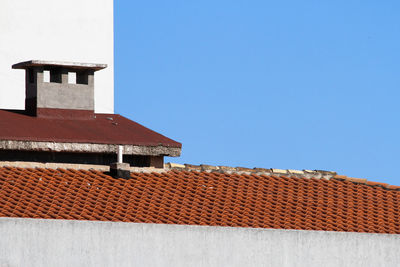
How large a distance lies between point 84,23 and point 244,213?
18.2 metres

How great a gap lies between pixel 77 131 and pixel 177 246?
668 cm

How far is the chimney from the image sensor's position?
32875 millimetres

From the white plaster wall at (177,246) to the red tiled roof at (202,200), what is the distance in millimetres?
894

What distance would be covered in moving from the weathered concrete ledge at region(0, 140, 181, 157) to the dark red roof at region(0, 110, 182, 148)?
96 mm

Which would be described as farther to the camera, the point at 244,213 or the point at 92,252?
the point at 244,213

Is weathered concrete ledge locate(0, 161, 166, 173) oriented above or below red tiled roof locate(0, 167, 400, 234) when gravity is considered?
above

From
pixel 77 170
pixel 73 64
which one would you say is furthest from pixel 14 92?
pixel 77 170

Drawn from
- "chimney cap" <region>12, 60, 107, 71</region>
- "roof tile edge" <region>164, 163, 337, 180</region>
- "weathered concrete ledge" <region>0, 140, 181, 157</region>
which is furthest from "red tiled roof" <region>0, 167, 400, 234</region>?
"chimney cap" <region>12, 60, 107, 71</region>

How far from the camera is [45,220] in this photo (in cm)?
2511

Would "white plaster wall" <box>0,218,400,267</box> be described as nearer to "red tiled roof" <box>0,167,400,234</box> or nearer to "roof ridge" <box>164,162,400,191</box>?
"red tiled roof" <box>0,167,400,234</box>

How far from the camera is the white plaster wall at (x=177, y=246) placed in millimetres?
25000

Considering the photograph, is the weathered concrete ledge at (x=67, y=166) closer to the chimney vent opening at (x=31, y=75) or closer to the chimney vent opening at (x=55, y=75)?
the chimney vent opening at (x=55, y=75)

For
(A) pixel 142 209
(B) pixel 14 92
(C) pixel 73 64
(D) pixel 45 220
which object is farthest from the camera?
(B) pixel 14 92

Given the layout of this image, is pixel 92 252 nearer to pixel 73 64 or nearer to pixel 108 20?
pixel 73 64
